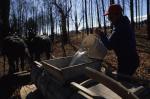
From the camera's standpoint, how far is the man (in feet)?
19.8

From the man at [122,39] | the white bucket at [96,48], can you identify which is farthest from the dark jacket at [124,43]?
the white bucket at [96,48]

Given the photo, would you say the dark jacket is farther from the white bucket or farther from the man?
the white bucket

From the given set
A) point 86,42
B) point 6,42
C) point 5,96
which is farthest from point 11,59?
point 86,42

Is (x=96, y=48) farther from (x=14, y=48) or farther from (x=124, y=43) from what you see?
(x=14, y=48)

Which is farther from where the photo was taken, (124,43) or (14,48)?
(14,48)

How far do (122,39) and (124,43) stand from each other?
0.09 m

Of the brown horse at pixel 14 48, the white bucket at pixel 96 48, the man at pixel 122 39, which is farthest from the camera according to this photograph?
the brown horse at pixel 14 48

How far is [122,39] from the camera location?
19.9ft

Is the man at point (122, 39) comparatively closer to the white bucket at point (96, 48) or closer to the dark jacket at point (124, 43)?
the dark jacket at point (124, 43)

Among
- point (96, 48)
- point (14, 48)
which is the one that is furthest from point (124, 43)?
point (14, 48)

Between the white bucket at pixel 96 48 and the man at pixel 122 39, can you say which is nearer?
the man at pixel 122 39

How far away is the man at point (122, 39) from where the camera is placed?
19.8ft

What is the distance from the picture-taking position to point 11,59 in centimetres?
1465

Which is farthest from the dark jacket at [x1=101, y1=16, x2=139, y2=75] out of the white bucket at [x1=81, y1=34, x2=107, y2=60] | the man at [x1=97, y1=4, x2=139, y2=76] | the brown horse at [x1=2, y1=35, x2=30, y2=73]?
the brown horse at [x1=2, y1=35, x2=30, y2=73]
